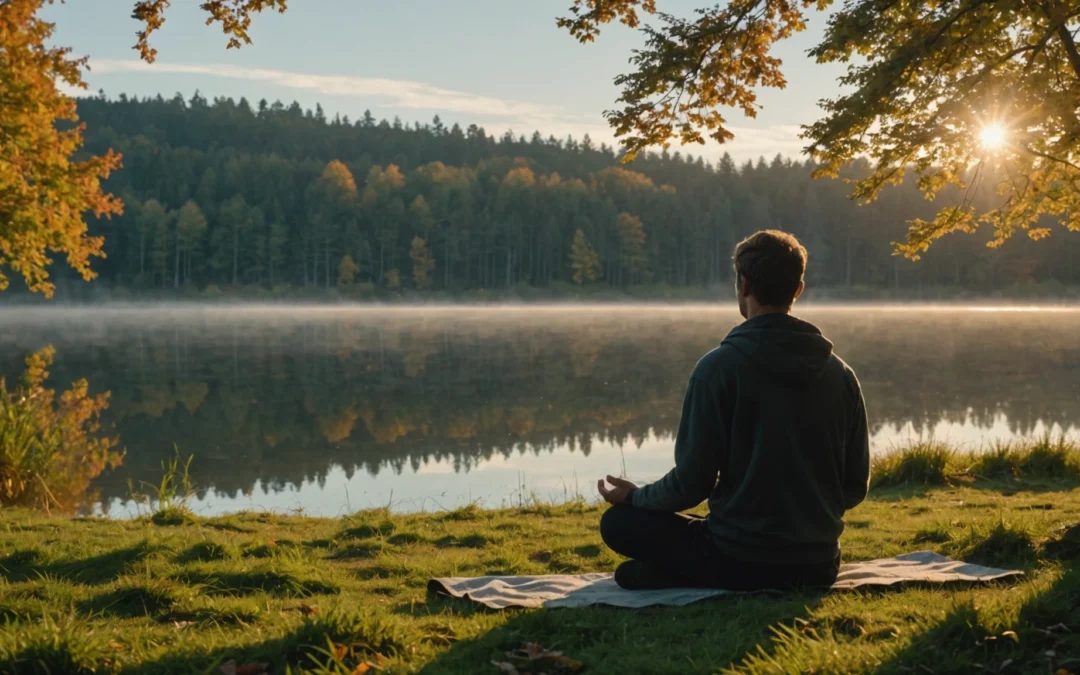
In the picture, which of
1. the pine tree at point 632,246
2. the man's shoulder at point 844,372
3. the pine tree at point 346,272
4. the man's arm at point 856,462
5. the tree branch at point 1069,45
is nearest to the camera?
the man's shoulder at point 844,372

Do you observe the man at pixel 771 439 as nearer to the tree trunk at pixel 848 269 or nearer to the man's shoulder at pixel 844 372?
the man's shoulder at pixel 844 372

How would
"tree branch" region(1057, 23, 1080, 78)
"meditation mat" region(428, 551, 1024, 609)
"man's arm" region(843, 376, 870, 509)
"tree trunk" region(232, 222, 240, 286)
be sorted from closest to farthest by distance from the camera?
"man's arm" region(843, 376, 870, 509) < "meditation mat" region(428, 551, 1024, 609) < "tree branch" region(1057, 23, 1080, 78) < "tree trunk" region(232, 222, 240, 286)

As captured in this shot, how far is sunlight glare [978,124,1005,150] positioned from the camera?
8.31m

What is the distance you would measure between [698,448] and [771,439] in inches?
13.1

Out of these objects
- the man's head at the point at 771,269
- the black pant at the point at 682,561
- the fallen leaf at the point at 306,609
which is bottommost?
the fallen leaf at the point at 306,609

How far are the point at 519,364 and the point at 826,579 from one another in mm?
24941

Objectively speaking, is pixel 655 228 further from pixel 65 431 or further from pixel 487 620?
pixel 487 620

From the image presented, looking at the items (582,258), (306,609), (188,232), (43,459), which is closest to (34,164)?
(43,459)

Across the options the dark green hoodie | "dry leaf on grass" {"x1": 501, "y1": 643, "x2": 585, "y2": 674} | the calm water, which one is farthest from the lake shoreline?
"dry leaf on grass" {"x1": 501, "y1": 643, "x2": 585, "y2": 674}

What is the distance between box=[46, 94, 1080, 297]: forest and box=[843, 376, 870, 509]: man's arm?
3802 inches

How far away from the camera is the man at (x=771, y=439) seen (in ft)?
14.2

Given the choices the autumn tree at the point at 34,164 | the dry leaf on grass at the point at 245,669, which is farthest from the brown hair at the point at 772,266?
the autumn tree at the point at 34,164

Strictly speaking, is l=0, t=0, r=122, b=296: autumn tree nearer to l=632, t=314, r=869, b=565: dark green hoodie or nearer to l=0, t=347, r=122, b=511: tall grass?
l=0, t=347, r=122, b=511: tall grass

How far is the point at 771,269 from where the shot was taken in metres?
4.43
